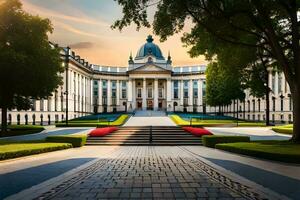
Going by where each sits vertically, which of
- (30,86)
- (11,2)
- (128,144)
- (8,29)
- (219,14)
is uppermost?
(11,2)

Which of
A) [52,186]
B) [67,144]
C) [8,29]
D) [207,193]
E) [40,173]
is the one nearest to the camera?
[207,193]

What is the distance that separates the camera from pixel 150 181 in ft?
33.5

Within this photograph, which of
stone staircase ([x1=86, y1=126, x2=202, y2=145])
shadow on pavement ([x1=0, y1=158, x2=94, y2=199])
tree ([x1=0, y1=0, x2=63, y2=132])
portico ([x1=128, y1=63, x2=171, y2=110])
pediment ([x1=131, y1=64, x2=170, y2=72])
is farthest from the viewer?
portico ([x1=128, y1=63, x2=171, y2=110])

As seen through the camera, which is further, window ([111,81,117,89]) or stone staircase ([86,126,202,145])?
window ([111,81,117,89])

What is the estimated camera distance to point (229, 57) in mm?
25984

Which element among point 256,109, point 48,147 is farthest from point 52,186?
point 256,109

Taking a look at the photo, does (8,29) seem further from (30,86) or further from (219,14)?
(219,14)

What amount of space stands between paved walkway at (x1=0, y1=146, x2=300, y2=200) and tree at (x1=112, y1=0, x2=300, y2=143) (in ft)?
27.9

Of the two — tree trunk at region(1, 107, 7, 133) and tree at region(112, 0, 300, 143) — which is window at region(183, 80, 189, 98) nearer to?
tree trunk at region(1, 107, 7, 133)

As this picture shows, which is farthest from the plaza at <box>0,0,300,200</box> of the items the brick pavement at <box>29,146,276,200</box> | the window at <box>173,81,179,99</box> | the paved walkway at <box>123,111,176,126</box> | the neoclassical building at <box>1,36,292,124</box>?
the window at <box>173,81,179,99</box>

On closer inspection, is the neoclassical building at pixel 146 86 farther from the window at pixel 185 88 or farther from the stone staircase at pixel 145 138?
the stone staircase at pixel 145 138

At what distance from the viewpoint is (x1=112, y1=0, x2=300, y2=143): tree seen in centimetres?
1912

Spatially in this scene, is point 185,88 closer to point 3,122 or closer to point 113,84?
point 113,84

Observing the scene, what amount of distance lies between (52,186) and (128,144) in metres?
17.1
